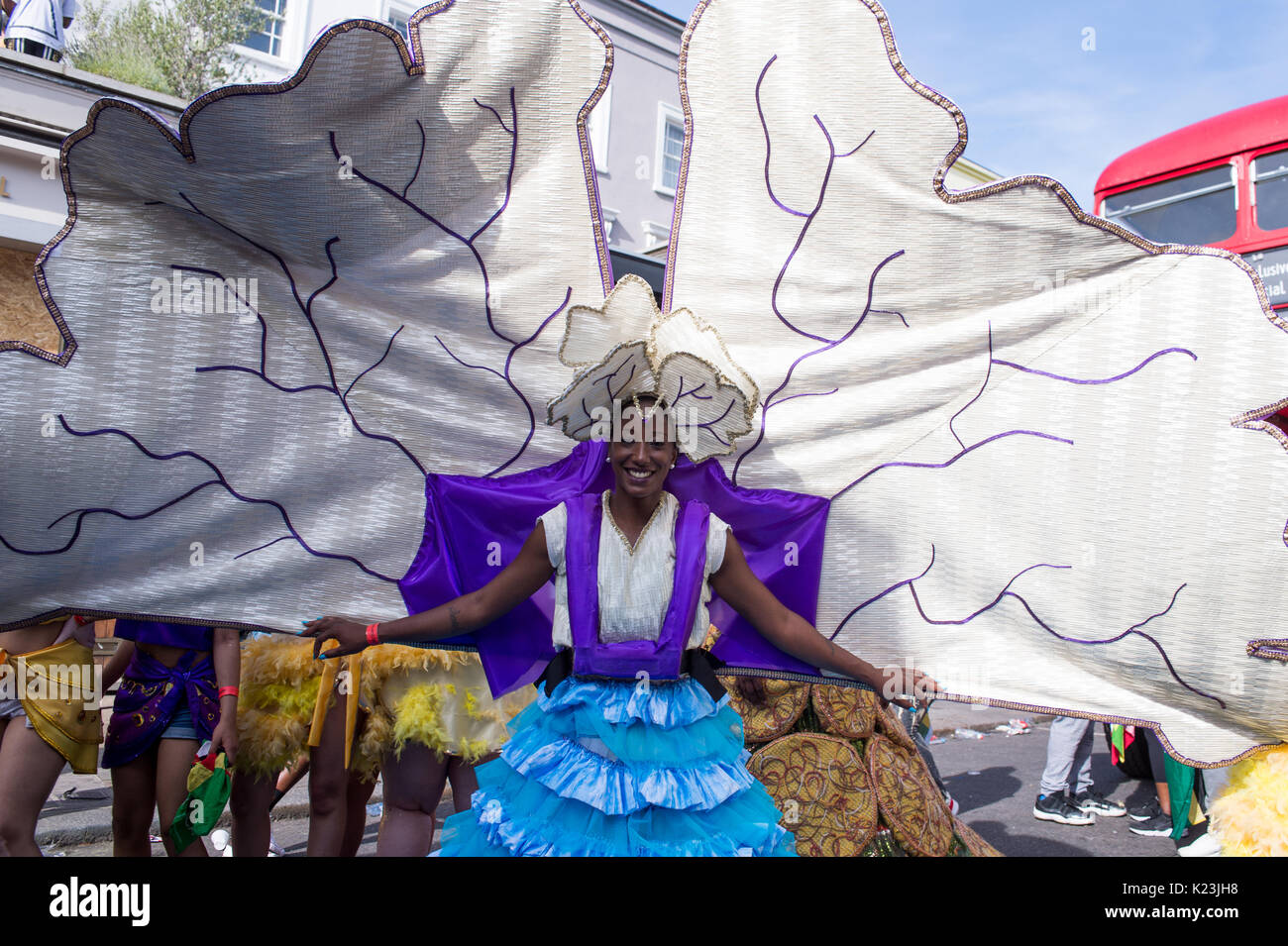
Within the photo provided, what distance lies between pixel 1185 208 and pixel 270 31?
12902mm

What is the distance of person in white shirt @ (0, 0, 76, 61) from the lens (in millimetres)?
9062

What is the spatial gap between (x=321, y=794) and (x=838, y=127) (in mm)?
3090

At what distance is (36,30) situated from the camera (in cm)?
910

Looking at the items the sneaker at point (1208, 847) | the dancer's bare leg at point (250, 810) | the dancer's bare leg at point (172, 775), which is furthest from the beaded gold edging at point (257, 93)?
the sneaker at point (1208, 847)

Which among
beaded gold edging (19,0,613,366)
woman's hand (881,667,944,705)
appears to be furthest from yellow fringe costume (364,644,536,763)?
beaded gold edging (19,0,613,366)

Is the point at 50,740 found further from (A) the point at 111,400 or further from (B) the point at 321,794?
(A) the point at 111,400

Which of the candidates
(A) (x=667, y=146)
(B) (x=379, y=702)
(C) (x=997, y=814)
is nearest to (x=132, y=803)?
(B) (x=379, y=702)

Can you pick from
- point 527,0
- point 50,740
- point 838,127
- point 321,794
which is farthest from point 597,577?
point 50,740

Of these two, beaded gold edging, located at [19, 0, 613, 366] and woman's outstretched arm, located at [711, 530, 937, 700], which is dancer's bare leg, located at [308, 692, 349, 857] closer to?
beaded gold edging, located at [19, 0, 613, 366]

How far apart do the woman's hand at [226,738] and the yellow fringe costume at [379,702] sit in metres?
0.29

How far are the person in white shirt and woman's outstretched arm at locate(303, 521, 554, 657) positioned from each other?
9076 mm

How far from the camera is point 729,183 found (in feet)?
9.42

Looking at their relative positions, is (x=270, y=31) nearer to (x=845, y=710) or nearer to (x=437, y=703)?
(x=437, y=703)

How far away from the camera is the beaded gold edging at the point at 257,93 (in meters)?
2.52
